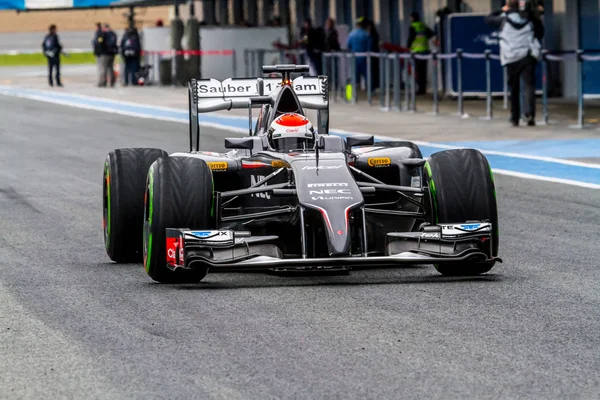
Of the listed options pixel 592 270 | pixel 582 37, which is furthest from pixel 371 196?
pixel 582 37

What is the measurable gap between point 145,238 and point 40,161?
407 inches

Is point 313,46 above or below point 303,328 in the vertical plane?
above

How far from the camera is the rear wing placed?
10922 millimetres

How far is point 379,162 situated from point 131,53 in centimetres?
3280

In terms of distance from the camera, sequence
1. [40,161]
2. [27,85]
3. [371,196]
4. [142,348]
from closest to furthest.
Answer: [142,348], [371,196], [40,161], [27,85]

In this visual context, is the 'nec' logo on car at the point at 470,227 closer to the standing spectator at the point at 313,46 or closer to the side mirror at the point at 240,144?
the side mirror at the point at 240,144

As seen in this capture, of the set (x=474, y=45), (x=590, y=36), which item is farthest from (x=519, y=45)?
(x=474, y=45)

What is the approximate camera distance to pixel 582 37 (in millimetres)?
28828

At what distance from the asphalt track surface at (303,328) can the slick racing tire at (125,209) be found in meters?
0.16

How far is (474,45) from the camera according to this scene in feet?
97.8

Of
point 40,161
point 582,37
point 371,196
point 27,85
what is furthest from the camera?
point 27,85

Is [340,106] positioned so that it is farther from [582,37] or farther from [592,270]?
[592,270]

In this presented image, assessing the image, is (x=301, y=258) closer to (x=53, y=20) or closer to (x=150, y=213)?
(x=150, y=213)

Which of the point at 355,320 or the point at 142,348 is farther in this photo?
the point at 355,320
